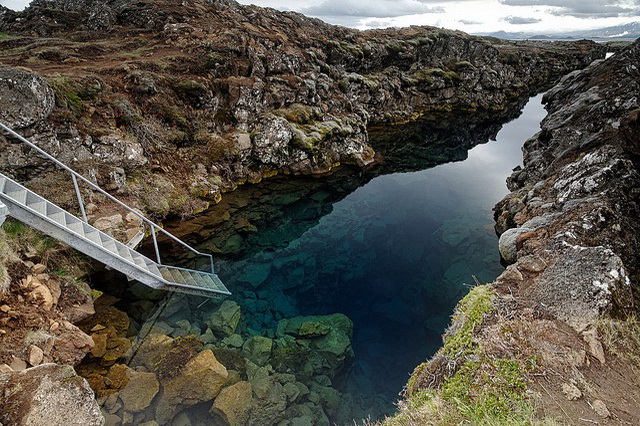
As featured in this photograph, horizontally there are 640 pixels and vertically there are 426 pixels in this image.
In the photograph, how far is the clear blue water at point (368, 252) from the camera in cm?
1552

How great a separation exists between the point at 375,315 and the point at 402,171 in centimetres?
2198

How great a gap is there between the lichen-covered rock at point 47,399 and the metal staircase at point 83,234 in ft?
Answer: 16.0

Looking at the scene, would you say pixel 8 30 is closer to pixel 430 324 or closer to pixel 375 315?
pixel 375 315

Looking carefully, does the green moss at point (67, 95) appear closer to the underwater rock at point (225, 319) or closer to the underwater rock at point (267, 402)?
the underwater rock at point (225, 319)

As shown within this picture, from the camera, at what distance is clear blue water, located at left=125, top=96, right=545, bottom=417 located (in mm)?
15523

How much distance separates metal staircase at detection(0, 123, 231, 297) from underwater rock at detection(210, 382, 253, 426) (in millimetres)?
5646

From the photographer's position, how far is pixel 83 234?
40.1ft

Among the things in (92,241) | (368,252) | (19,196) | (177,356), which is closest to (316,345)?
(177,356)

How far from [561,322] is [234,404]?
1003cm

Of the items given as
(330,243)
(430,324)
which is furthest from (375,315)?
(330,243)

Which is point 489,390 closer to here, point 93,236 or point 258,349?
point 258,349

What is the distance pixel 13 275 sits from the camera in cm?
1161

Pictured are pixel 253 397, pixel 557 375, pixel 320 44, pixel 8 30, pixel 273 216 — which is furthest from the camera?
pixel 320 44

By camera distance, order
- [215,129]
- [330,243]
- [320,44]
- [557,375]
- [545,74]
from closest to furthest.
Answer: [557,375]
[330,243]
[215,129]
[320,44]
[545,74]
